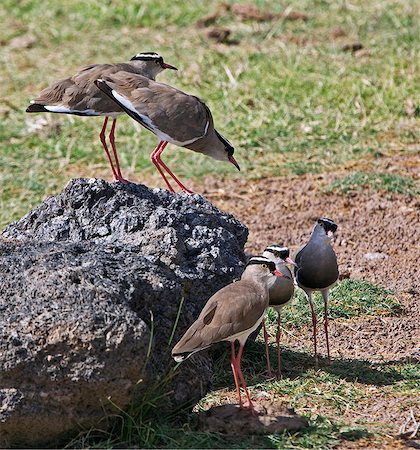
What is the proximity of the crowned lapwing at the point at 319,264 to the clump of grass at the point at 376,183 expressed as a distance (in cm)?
277

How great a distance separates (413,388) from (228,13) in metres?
8.53

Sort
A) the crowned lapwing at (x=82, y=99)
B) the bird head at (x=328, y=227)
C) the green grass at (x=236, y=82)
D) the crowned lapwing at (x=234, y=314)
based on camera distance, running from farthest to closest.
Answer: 1. the green grass at (x=236, y=82)
2. the crowned lapwing at (x=82, y=99)
3. the bird head at (x=328, y=227)
4. the crowned lapwing at (x=234, y=314)

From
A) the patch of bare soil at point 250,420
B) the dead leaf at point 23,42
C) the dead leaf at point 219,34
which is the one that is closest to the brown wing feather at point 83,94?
the patch of bare soil at point 250,420

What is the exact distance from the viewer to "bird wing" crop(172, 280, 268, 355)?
15.7 ft

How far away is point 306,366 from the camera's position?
593 centimetres

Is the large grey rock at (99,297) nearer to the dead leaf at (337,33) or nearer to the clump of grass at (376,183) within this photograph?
the clump of grass at (376,183)

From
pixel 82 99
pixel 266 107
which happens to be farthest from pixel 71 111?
pixel 266 107

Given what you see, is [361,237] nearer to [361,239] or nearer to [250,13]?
[361,239]

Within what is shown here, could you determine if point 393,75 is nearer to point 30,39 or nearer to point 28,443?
point 30,39

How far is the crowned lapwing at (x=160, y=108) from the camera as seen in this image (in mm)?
6312

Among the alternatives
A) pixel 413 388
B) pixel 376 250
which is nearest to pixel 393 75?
pixel 376 250

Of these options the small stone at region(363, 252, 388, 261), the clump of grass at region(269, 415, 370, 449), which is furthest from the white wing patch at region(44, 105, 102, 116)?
the clump of grass at region(269, 415, 370, 449)

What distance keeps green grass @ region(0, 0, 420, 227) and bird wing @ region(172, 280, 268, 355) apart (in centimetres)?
396

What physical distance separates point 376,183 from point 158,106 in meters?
2.98
